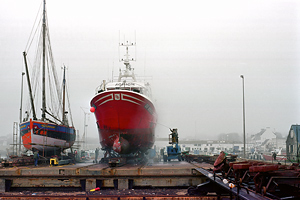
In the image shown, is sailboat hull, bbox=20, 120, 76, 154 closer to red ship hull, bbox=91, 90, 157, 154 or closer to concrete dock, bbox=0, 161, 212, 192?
red ship hull, bbox=91, 90, 157, 154

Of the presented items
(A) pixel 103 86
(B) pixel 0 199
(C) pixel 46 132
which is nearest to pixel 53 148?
(C) pixel 46 132

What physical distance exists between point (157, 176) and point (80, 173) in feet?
12.7

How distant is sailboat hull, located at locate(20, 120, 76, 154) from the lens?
2298cm

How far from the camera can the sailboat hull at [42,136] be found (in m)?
23.0

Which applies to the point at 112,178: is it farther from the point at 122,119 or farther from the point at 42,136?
the point at 42,136

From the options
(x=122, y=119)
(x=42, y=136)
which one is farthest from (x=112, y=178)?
(x=42, y=136)

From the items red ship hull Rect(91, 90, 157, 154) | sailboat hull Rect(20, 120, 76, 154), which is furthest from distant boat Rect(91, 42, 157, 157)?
sailboat hull Rect(20, 120, 76, 154)

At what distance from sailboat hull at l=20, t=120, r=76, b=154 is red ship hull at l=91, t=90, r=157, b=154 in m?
5.68

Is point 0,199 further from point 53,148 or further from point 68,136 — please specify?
point 68,136

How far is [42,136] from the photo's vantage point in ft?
78.1

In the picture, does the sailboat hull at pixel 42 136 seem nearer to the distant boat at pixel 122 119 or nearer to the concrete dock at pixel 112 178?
the distant boat at pixel 122 119

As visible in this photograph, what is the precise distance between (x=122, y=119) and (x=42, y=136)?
8.15 m

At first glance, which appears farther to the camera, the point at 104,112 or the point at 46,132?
the point at 46,132

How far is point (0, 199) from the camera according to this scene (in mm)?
10695
